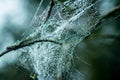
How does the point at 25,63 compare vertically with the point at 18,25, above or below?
below

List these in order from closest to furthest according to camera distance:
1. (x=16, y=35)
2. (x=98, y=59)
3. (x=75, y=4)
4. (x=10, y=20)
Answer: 1. (x=75, y=4)
2. (x=98, y=59)
3. (x=16, y=35)
4. (x=10, y=20)

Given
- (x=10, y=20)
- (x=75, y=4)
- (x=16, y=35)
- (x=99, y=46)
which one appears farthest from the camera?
(x=10, y=20)

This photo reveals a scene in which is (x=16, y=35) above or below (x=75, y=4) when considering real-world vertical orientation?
above

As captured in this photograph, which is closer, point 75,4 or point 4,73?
point 75,4

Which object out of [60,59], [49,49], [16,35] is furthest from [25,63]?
[16,35]

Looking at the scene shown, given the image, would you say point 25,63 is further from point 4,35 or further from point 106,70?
point 4,35

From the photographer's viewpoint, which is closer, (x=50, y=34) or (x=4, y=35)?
(x=50, y=34)

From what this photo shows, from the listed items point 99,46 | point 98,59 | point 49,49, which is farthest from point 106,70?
point 49,49

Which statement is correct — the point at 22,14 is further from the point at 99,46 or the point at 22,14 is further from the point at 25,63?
the point at 25,63

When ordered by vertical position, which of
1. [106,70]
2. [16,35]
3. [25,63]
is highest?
[16,35]
